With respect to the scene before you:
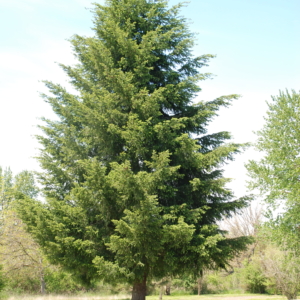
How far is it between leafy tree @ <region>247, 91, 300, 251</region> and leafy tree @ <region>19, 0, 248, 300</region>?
789 cm

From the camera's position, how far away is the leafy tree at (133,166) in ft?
25.3

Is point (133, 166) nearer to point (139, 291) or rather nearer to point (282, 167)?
point (139, 291)

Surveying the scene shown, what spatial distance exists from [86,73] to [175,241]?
24.3ft

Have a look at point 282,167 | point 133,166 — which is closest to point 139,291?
point 133,166

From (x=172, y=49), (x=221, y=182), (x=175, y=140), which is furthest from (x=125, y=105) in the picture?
(x=221, y=182)

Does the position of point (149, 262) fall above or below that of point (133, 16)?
below

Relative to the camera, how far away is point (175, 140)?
8.63m

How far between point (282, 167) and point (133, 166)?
1100 cm

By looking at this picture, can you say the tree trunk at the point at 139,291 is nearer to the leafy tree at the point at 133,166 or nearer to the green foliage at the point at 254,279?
the leafy tree at the point at 133,166

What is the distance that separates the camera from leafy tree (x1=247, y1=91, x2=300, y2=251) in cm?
1556

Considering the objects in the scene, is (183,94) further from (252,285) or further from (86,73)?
(252,285)

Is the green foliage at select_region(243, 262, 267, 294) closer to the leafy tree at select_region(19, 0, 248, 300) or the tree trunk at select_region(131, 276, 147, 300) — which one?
the leafy tree at select_region(19, 0, 248, 300)

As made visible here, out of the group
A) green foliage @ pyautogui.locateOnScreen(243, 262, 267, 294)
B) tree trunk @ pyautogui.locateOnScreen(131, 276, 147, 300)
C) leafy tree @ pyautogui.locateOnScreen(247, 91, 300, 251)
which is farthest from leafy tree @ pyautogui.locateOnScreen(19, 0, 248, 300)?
green foliage @ pyautogui.locateOnScreen(243, 262, 267, 294)

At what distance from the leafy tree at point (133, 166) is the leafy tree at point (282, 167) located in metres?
7.89
